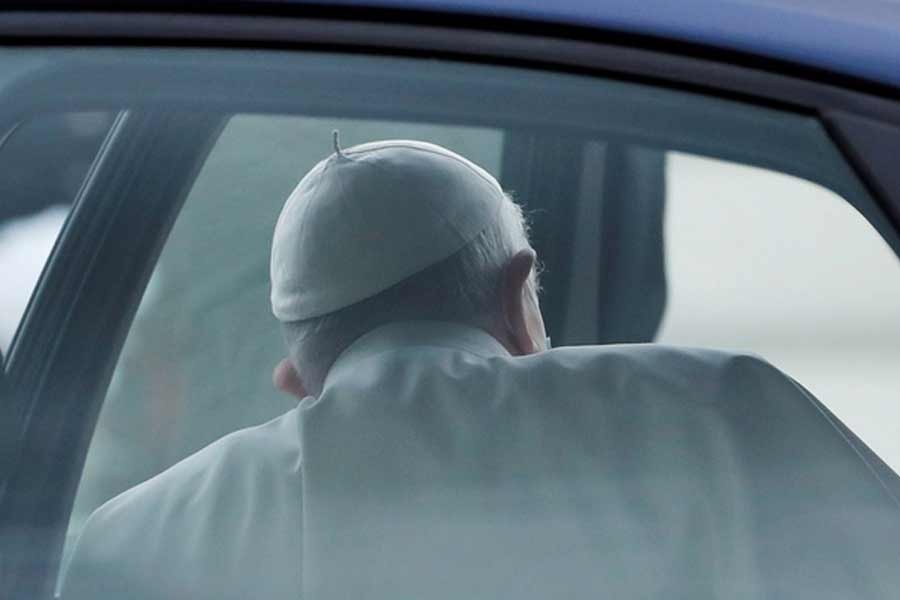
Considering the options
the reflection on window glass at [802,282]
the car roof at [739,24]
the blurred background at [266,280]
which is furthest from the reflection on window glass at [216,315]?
the reflection on window glass at [802,282]

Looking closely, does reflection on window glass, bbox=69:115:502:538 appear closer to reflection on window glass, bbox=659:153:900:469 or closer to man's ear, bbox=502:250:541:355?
man's ear, bbox=502:250:541:355

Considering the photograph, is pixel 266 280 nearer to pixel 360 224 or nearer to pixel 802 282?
pixel 360 224

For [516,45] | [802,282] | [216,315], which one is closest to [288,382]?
[216,315]

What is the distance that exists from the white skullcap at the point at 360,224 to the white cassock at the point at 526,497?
107 mm

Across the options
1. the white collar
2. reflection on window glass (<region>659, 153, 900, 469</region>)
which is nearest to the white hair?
the white collar

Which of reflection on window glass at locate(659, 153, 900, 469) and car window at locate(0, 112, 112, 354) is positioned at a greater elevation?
car window at locate(0, 112, 112, 354)

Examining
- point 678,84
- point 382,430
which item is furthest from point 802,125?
point 382,430

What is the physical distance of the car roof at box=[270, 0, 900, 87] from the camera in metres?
1.32

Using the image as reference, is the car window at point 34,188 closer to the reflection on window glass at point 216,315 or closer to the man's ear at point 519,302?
the reflection on window glass at point 216,315

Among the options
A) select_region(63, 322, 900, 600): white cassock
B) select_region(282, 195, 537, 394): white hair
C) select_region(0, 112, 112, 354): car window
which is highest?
select_region(0, 112, 112, 354): car window

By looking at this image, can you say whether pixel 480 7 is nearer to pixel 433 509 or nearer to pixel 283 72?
pixel 283 72

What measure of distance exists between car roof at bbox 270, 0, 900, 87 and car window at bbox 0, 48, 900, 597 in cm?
6

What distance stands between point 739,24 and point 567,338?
0.38 meters

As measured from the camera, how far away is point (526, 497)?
1.35 meters
